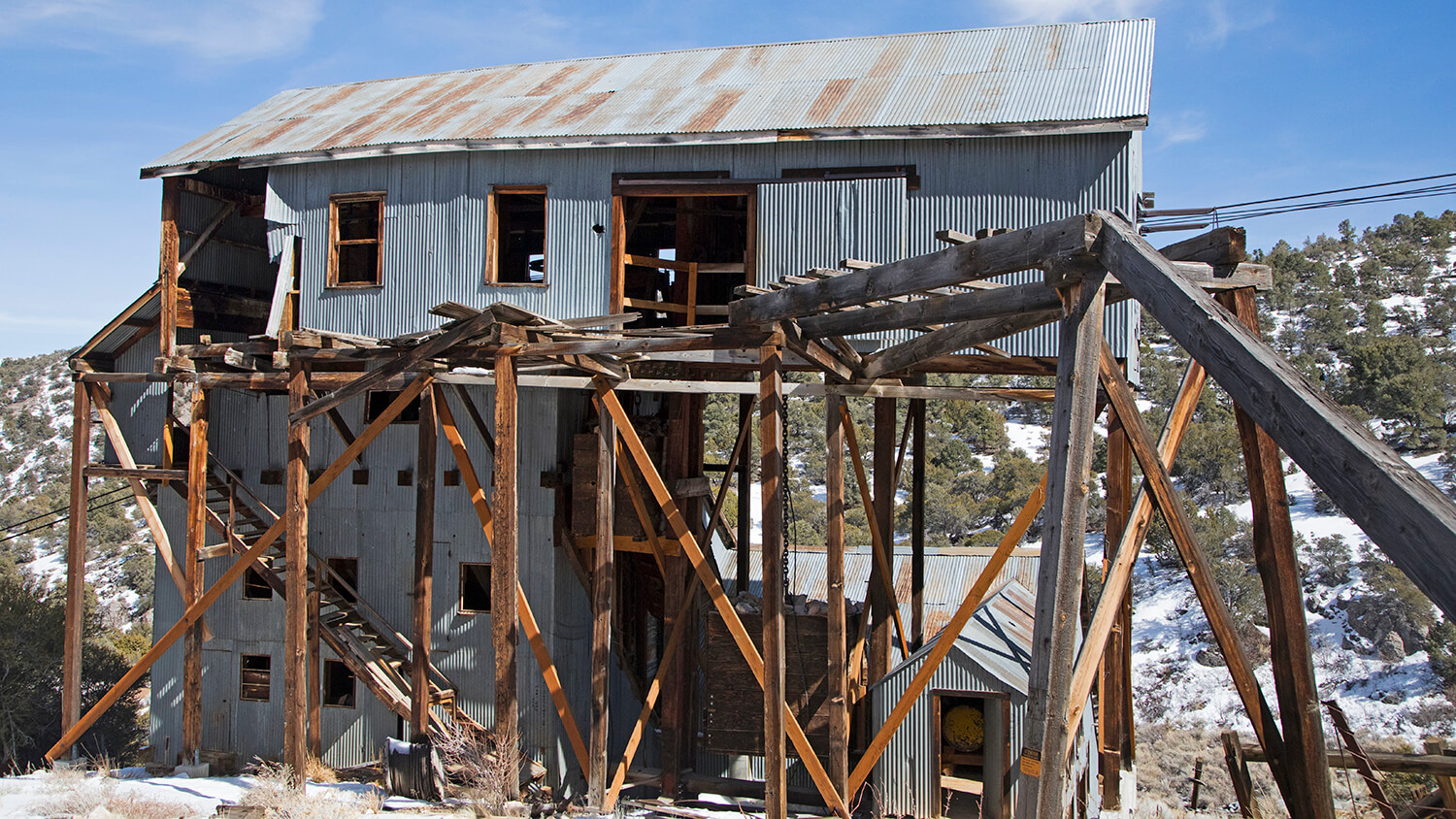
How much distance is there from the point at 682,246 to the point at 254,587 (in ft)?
30.5

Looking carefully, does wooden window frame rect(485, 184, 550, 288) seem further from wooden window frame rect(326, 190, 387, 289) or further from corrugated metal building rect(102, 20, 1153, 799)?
wooden window frame rect(326, 190, 387, 289)

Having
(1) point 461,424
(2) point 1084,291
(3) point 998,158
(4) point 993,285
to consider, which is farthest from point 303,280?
(2) point 1084,291

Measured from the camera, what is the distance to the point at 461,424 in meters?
16.6

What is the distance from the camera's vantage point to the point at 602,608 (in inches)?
505

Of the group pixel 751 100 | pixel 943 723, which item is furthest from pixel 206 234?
pixel 943 723

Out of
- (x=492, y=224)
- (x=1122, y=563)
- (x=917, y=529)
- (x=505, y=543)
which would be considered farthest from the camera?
(x=917, y=529)

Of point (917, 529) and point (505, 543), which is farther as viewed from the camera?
point (917, 529)

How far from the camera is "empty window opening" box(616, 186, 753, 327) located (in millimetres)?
15664

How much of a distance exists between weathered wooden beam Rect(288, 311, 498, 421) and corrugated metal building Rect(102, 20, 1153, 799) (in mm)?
3056

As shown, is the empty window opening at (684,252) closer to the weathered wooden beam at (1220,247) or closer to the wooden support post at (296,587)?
the wooden support post at (296,587)

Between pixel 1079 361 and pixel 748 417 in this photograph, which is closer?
pixel 1079 361

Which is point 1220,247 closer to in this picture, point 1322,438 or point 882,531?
point 1322,438

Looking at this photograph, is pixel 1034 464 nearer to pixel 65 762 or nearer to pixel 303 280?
pixel 303 280

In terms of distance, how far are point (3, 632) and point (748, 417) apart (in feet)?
60.2
